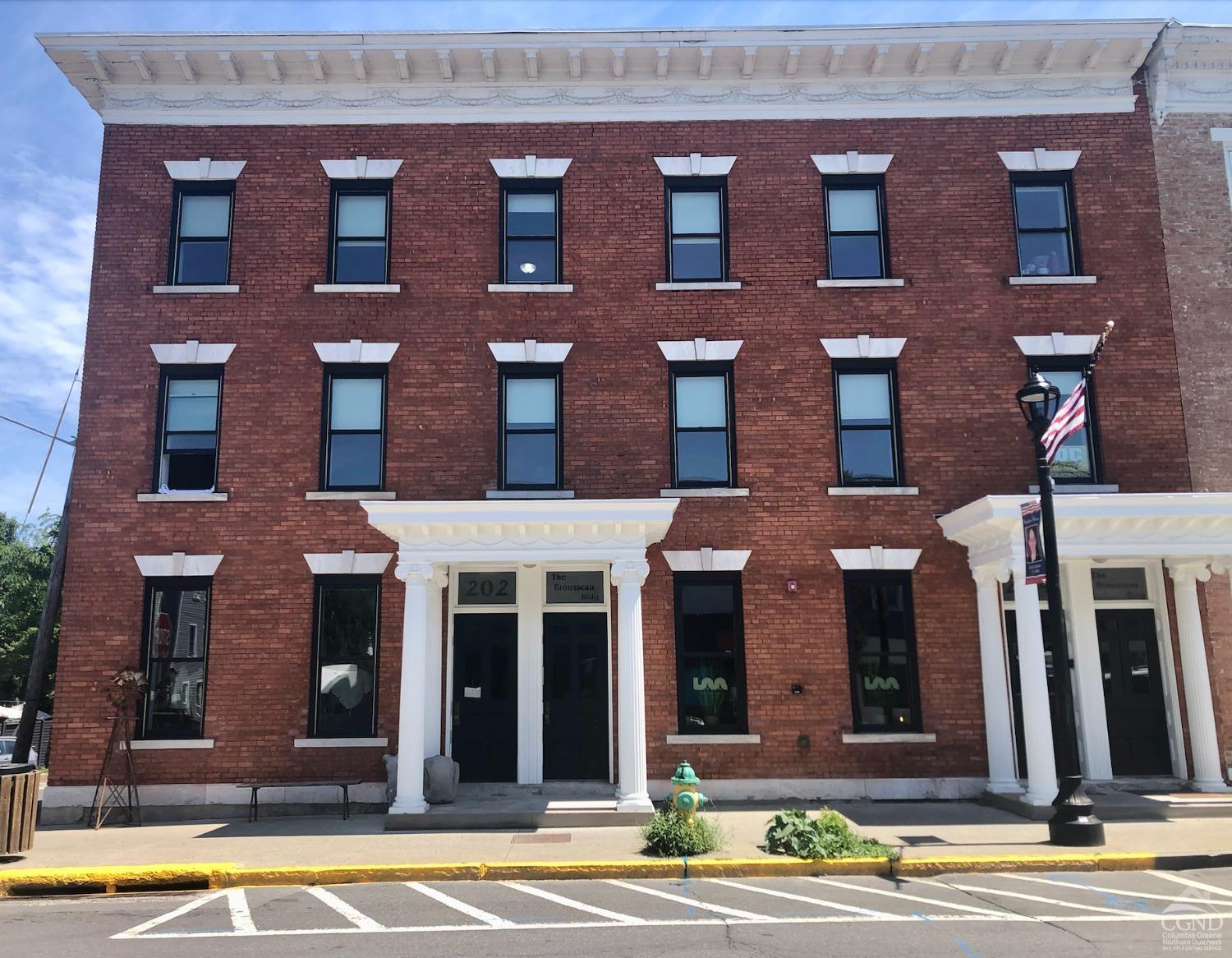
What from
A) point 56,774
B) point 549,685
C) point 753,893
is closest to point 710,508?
point 549,685

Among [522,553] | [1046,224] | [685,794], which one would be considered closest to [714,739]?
[685,794]

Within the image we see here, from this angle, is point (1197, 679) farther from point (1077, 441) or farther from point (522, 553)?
point (522, 553)

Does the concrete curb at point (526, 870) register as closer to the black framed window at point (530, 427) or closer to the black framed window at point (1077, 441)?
the black framed window at point (530, 427)

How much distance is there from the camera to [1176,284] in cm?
1483

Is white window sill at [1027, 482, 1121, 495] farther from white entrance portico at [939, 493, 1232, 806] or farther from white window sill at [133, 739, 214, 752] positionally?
white window sill at [133, 739, 214, 752]

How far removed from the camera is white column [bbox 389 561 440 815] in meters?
11.8

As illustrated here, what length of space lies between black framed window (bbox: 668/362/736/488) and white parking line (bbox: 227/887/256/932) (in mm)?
7932

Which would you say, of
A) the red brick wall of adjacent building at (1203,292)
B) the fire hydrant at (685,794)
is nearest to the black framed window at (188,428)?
the fire hydrant at (685,794)

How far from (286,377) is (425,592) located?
4.51 meters

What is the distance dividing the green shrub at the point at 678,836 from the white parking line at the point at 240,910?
4028 mm

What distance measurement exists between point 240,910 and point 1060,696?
872cm

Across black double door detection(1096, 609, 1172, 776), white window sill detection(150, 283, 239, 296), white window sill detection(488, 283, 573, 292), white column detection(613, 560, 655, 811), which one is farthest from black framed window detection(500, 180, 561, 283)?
black double door detection(1096, 609, 1172, 776)

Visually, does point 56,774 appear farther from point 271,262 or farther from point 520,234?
point 520,234

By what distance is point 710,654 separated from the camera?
1389 centimetres
